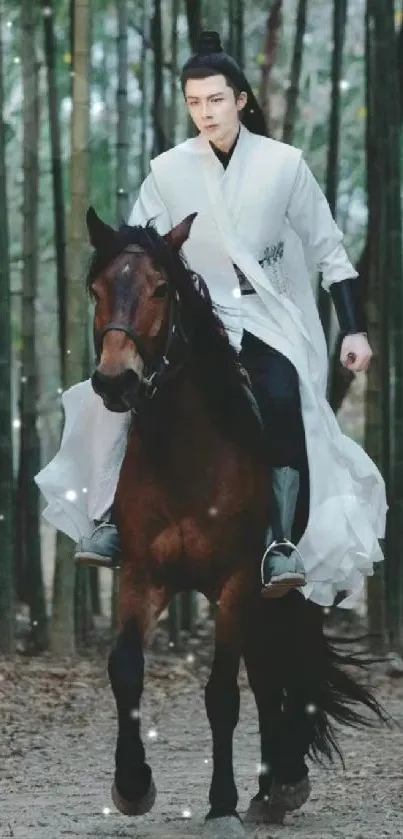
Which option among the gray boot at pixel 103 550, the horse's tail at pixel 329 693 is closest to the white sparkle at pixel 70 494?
the gray boot at pixel 103 550

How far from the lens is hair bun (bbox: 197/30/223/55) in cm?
482

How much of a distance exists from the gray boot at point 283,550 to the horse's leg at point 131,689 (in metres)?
0.28

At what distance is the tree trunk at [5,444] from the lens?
807 cm

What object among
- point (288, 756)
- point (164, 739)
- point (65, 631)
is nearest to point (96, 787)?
point (288, 756)

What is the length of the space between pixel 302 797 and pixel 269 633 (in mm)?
494

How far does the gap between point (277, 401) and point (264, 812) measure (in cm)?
124

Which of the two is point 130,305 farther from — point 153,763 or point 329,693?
point 153,763

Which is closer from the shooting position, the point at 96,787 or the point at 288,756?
the point at 288,756

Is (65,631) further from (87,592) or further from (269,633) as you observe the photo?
(269,633)

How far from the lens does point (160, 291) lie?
4.31m

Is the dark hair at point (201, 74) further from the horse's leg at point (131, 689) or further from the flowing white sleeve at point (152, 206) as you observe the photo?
the horse's leg at point (131, 689)

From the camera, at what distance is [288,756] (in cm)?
530

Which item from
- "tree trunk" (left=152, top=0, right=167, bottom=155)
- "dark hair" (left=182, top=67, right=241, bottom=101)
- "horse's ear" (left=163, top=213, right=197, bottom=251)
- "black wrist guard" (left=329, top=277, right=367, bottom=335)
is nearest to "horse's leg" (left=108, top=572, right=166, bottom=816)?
"horse's ear" (left=163, top=213, right=197, bottom=251)

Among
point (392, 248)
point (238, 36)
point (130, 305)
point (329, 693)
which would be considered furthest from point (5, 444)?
point (130, 305)
